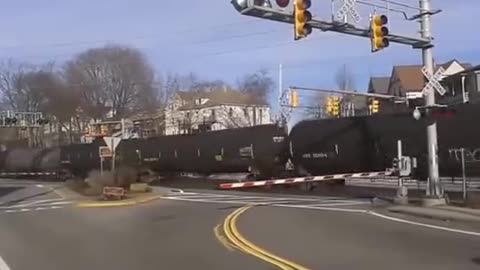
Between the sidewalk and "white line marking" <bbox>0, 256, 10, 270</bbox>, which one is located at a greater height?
the sidewalk

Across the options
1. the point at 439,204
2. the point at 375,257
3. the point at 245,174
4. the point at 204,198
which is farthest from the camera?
the point at 245,174

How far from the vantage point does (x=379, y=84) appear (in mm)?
119125

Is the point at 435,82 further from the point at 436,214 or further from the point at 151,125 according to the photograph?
the point at 151,125

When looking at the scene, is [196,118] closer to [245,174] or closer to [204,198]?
[245,174]

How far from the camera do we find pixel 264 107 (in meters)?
117

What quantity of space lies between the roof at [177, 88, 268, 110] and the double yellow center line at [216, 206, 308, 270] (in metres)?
96.5

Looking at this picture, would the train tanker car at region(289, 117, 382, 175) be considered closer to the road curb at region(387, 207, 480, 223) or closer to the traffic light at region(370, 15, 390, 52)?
the traffic light at region(370, 15, 390, 52)

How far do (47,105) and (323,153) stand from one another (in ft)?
257

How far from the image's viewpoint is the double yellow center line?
413 inches

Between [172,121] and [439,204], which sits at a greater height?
[172,121]

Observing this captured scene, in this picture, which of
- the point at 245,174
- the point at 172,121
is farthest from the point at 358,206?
the point at 172,121

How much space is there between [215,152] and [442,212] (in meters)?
21.7

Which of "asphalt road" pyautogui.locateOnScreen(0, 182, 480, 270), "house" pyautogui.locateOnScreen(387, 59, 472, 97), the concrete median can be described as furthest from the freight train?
"house" pyautogui.locateOnScreen(387, 59, 472, 97)

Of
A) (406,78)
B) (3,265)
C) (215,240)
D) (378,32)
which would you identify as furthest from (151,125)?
(3,265)
